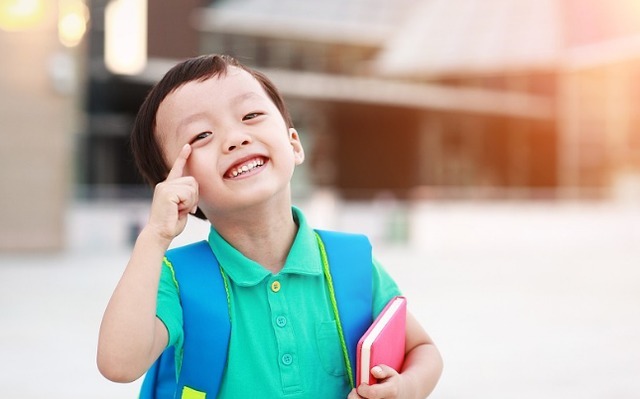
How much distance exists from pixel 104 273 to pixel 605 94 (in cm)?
2234

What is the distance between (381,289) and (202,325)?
0.37 meters

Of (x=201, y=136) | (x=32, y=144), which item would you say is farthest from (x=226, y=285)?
(x=32, y=144)

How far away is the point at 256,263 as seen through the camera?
1.55 metres

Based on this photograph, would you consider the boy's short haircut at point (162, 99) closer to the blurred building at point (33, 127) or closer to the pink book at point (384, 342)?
the pink book at point (384, 342)

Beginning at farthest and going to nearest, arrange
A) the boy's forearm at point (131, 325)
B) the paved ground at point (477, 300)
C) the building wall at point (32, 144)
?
the building wall at point (32, 144)
the paved ground at point (477, 300)
the boy's forearm at point (131, 325)

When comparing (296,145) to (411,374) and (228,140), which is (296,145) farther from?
(411,374)

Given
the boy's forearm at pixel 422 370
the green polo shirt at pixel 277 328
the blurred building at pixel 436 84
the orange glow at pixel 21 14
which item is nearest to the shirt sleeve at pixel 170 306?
the green polo shirt at pixel 277 328

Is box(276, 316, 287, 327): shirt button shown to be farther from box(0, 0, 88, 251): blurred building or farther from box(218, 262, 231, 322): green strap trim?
box(0, 0, 88, 251): blurred building

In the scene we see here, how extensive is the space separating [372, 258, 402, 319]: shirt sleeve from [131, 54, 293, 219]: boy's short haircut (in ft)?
1.19

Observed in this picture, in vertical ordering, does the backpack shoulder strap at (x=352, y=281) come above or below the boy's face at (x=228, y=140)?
below

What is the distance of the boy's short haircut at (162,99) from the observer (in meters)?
1.60

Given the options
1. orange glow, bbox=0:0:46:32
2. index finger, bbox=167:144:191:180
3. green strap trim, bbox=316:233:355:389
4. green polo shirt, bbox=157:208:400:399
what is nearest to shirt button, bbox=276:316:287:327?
green polo shirt, bbox=157:208:400:399

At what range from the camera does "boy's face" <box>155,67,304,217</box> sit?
1508 mm

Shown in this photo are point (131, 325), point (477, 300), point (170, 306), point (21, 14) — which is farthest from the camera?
point (21, 14)
